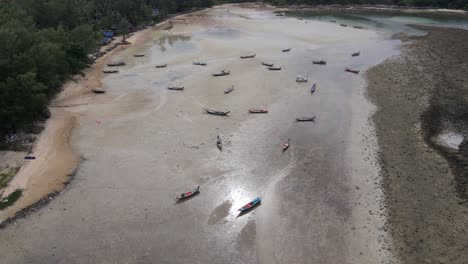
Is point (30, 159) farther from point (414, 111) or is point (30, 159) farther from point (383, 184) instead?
point (414, 111)

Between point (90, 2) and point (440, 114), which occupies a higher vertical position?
point (90, 2)

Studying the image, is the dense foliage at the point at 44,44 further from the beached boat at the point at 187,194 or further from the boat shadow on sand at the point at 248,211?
the boat shadow on sand at the point at 248,211

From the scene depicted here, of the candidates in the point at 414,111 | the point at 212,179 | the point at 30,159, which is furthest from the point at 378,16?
the point at 30,159

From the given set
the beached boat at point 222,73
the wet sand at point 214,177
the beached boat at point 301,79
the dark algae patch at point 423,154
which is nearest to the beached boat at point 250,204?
the wet sand at point 214,177

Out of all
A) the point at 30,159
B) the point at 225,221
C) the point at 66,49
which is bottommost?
the point at 225,221

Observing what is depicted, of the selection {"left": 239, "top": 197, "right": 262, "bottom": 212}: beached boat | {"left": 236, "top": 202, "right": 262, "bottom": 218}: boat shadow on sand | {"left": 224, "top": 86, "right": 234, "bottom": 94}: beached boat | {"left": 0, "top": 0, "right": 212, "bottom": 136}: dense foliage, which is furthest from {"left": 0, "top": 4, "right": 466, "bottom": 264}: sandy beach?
{"left": 0, "top": 0, "right": 212, "bottom": 136}: dense foliage

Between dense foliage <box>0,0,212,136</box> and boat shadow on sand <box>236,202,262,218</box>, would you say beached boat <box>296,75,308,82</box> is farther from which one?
dense foliage <box>0,0,212,136</box>
